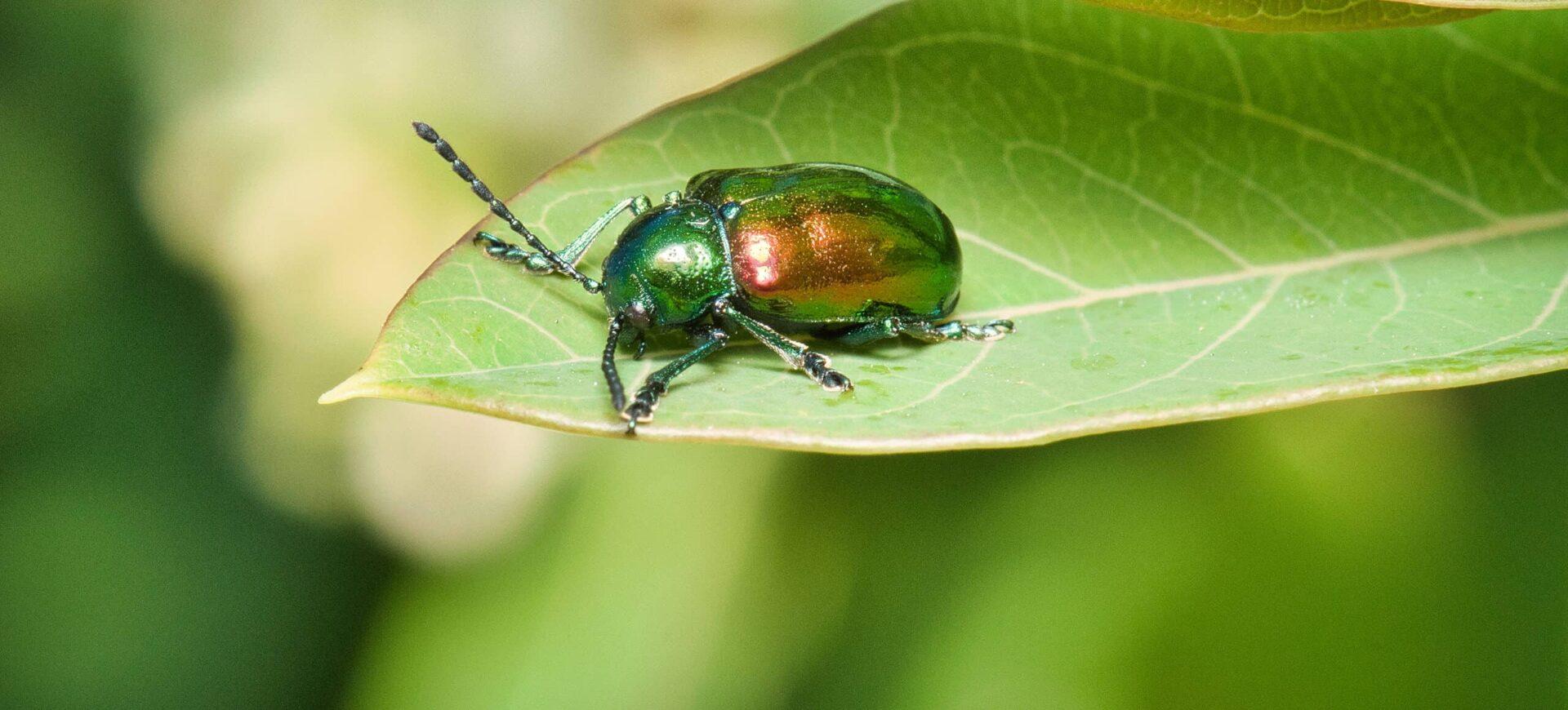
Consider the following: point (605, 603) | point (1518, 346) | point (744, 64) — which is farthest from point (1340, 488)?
point (744, 64)

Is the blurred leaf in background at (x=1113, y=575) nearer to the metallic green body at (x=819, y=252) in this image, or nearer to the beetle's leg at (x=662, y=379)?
the metallic green body at (x=819, y=252)

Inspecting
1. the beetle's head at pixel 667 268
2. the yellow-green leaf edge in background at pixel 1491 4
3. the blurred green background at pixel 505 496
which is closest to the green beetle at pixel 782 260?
the beetle's head at pixel 667 268

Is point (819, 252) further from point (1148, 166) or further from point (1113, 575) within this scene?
point (1113, 575)

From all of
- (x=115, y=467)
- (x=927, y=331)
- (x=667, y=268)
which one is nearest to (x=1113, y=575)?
(x=927, y=331)

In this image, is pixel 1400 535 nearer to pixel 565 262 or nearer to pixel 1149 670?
pixel 1149 670

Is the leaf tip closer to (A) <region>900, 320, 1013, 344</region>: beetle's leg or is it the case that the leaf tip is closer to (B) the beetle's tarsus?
(B) the beetle's tarsus

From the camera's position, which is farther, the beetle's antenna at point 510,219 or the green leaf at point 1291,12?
the beetle's antenna at point 510,219
